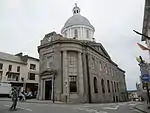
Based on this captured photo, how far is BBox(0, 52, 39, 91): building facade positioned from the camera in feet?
146

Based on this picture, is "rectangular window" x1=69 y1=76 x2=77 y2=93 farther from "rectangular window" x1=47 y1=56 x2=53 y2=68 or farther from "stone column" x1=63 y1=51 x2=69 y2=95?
"rectangular window" x1=47 y1=56 x2=53 y2=68

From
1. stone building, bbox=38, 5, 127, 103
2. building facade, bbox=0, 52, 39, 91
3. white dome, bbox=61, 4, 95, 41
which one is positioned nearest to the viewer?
stone building, bbox=38, 5, 127, 103

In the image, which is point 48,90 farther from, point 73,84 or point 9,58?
point 9,58

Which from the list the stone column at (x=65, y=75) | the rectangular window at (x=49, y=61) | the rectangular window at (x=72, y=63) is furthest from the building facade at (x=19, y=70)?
the stone column at (x=65, y=75)

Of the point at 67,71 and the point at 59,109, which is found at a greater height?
the point at 67,71

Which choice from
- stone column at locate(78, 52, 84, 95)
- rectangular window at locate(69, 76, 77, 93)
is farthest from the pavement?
stone column at locate(78, 52, 84, 95)

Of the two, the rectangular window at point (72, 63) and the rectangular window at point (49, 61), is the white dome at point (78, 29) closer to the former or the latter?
the rectangular window at point (72, 63)

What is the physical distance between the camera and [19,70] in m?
48.0

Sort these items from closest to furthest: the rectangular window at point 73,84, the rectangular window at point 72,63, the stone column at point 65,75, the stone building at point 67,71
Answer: the stone column at point 65,75
the stone building at point 67,71
the rectangular window at point 73,84
the rectangular window at point 72,63

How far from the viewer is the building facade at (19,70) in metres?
44.6

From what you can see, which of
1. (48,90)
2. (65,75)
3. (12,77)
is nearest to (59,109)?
(65,75)

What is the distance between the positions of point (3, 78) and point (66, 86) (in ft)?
76.0

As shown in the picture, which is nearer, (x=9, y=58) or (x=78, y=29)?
(x=78, y=29)

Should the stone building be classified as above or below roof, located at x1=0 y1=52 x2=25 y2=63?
below
